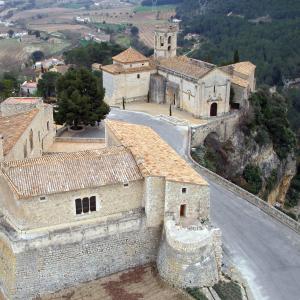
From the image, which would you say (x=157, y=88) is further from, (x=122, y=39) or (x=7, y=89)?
(x=122, y=39)

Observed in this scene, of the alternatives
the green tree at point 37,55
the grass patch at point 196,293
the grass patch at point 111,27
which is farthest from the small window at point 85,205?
the grass patch at point 111,27

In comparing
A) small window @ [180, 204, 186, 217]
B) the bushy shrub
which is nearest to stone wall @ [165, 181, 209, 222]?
small window @ [180, 204, 186, 217]

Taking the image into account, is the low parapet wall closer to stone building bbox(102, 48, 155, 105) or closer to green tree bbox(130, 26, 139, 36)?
stone building bbox(102, 48, 155, 105)

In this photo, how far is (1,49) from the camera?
130m

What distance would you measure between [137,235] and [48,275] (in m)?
4.85

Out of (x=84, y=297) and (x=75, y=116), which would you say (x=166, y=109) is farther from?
(x=84, y=297)

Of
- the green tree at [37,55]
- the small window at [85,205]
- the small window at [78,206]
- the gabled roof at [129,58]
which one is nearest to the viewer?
the small window at [78,206]

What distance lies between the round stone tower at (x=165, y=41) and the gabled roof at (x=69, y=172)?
3172 centimetres

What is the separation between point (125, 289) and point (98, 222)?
3.54 meters

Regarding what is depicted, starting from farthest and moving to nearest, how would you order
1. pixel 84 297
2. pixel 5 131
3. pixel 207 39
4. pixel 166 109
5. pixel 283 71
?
pixel 207 39 < pixel 283 71 < pixel 166 109 < pixel 5 131 < pixel 84 297

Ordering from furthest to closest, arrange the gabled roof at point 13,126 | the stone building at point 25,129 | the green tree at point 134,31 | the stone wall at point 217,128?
the green tree at point 134,31
the stone wall at point 217,128
the stone building at point 25,129
the gabled roof at point 13,126

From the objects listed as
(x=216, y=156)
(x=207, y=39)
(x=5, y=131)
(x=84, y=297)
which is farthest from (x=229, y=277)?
(x=207, y=39)

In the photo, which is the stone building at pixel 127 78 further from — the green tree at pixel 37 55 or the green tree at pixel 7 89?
the green tree at pixel 37 55

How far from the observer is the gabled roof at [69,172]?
2395 cm
